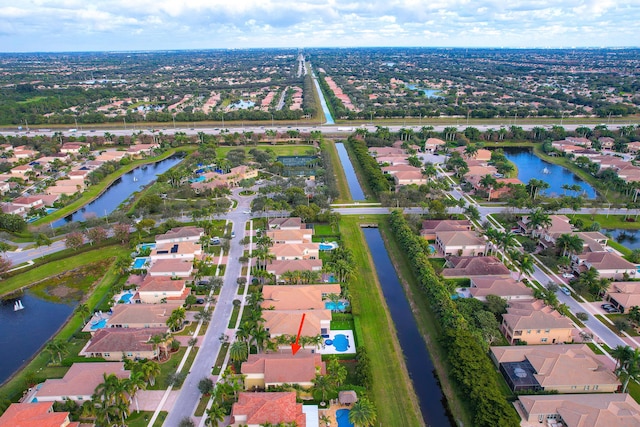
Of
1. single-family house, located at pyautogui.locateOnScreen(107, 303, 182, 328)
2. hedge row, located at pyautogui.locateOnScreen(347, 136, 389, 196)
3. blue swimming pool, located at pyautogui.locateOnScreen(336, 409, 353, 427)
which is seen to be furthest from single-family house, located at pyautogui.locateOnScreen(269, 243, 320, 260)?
blue swimming pool, located at pyautogui.locateOnScreen(336, 409, 353, 427)

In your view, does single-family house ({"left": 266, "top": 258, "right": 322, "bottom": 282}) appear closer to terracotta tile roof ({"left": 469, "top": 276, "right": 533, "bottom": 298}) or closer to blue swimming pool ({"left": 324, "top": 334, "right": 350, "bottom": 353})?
blue swimming pool ({"left": 324, "top": 334, "right": 350, "bottom": 353})

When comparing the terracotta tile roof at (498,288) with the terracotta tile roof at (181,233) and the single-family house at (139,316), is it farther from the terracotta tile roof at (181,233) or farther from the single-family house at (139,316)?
the terracotta tile roof at (181,233)

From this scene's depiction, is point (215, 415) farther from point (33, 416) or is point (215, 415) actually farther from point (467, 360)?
point (467, 360)

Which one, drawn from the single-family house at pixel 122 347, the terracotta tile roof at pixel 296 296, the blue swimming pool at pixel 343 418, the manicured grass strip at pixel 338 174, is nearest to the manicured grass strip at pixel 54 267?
the single-family house at pixel 122 347

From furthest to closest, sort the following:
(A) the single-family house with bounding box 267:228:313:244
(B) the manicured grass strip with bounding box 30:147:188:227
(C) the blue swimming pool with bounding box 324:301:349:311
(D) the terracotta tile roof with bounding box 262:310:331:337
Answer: (B) the manicured grass strip with bounding box 30:147:188:227
(A) the single-family house with bounding box 267:228:313:244
(C) the blue swimming pool with bounding box 324:301:349:311
(D) the terracotta tile roof with bounding box 262:310:331:337

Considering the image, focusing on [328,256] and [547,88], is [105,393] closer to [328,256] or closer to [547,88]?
[328,256]

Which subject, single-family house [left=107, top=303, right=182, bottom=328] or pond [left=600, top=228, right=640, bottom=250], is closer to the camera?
single-family house [left=107, top=303, right=182, bottom=328]
